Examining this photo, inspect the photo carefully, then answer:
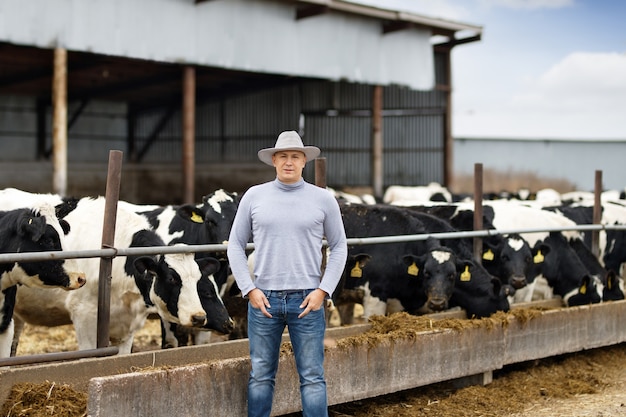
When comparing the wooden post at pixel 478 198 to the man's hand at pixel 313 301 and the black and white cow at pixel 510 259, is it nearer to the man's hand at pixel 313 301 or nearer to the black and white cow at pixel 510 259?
the black and white cow at pixel 510 259

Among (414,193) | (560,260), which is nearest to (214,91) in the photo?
(414,193)

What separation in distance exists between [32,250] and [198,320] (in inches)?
49.3

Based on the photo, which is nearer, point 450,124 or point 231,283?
point 231,283

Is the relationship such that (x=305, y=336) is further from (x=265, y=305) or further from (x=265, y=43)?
(x=265, y=43)

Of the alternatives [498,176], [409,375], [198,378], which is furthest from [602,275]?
[498,176]

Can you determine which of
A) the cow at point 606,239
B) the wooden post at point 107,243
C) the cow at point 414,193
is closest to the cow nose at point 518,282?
the cow at point 606,239

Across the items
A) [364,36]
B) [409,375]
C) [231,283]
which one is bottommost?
[409,375]

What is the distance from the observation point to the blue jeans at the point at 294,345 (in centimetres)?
452

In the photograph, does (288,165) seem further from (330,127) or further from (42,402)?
(330,127)

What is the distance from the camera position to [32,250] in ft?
19.0

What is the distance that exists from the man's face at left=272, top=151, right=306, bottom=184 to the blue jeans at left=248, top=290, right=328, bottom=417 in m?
0.60

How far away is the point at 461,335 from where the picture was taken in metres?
6.84

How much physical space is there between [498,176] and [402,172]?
36.9 ft

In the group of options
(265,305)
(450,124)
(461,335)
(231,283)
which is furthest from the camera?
(450,124)
